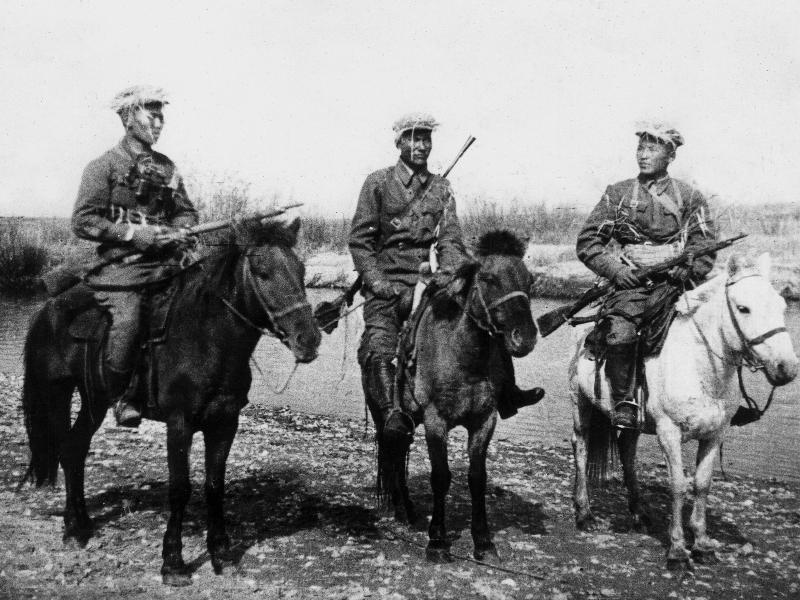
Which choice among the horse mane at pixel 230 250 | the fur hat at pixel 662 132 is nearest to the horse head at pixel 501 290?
the horse mane at pixel 230 250

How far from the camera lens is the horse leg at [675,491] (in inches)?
264

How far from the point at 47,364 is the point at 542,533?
4529mm

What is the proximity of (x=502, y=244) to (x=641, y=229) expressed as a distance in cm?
213

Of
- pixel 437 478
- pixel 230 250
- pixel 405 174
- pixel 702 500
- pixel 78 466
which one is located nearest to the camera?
pixel 230 250

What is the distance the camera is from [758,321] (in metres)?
6.29

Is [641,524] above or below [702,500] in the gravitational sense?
below

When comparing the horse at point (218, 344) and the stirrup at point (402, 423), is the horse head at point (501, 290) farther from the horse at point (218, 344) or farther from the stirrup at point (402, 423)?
the horse at point (218, 344)

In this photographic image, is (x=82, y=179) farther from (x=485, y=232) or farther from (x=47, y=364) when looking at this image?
(x=485, y=232)

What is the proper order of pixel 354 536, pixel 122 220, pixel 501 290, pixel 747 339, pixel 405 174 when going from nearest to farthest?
pixel 501 290 < pixel 747 339 < pixel 122 220 < pixel 354 536 < pixel 405 174

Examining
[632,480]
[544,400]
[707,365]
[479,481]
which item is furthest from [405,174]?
[544,400]

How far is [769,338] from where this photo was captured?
6.21 meters

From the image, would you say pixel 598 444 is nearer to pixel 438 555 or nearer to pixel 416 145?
pixel 438 555

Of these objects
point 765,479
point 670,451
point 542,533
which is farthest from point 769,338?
point 765,479

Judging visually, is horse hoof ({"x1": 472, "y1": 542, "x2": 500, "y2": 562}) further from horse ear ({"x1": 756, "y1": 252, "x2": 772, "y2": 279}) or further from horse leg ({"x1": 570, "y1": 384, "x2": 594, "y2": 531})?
horse ear ({"x1": 756, "y1": 252, "x2": 772, "y2": 279})
